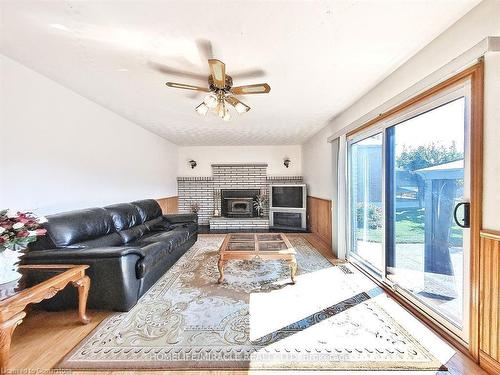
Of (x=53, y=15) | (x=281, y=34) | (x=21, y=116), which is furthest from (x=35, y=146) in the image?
(x=281, y=34)

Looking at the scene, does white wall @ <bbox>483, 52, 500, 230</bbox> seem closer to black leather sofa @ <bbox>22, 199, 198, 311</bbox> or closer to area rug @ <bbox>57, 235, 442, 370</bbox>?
area rug @ <bbox>57, 235, 442, 370</bbox>

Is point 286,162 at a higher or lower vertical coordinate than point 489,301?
higher

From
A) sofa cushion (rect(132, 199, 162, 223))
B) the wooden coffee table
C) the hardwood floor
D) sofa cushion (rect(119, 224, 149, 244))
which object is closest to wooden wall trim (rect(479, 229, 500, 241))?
the hardwood floor

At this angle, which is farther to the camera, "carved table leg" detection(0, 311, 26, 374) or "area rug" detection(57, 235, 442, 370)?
"area rug" detection(57, 235, 442, 370)

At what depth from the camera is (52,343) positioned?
174cm

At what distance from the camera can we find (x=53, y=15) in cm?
Result: 152

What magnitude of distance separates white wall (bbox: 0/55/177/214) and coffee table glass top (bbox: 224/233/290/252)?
2.13 m

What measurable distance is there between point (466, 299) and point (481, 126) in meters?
1.23

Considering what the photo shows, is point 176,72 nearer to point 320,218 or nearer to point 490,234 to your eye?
point 490,234

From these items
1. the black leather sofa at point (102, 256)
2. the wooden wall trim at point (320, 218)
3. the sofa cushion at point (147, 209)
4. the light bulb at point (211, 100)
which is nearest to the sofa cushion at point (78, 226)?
the black leather sofa at point (102, 256)

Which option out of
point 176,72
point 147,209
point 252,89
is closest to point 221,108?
point 252,89

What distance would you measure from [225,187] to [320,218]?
9.60 ft

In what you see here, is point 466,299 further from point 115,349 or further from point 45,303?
point 45,303

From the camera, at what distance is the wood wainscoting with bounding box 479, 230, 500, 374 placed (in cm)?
140
